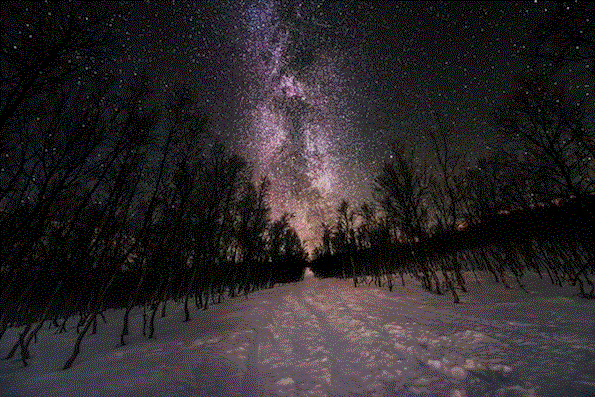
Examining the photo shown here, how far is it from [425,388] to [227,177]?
49.3 ft

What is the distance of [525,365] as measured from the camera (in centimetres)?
378

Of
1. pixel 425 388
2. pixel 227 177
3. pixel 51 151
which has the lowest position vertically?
pixel 425 388

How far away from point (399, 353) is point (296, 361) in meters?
1.94

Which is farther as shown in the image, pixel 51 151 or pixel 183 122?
pixel 183 122

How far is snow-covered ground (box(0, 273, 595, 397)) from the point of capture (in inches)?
142

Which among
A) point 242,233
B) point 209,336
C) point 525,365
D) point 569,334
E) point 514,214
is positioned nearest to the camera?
point 525,365

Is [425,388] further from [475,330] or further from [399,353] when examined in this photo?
[475,330]

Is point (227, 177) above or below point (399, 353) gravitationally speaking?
above

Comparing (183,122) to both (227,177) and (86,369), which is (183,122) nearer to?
(227,177)

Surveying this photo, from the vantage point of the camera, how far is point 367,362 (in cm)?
466

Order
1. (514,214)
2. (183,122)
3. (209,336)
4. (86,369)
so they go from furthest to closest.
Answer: (514,214) → (183,122) → (209,336) → (86,369)

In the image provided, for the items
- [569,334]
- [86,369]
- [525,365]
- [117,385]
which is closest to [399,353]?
[525,365]

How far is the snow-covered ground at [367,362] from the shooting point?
3.60 metres

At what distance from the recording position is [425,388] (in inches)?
140
